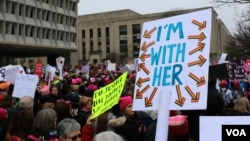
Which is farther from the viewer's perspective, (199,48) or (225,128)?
(199,48)

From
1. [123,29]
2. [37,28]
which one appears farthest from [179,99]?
[123,29]

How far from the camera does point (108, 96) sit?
4.66 m

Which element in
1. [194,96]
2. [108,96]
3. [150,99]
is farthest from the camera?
[108,96]

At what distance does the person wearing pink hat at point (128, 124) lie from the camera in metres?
5.00

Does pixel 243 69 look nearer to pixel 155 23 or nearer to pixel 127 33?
pixel 155 23

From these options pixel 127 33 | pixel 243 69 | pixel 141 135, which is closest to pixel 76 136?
pixel 141 135

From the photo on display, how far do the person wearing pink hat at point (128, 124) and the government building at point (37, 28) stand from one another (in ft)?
173

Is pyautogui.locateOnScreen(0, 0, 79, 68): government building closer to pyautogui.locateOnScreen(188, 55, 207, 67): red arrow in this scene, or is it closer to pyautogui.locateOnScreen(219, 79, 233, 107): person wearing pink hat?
pyautogui.locateOnScreen(219, 79, 233, 107): person wearing pink hat

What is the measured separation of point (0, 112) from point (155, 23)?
2698mm

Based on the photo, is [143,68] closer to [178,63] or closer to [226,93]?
[178,63]

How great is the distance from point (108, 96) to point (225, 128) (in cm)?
241

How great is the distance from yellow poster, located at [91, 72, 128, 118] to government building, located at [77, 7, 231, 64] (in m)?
99.1

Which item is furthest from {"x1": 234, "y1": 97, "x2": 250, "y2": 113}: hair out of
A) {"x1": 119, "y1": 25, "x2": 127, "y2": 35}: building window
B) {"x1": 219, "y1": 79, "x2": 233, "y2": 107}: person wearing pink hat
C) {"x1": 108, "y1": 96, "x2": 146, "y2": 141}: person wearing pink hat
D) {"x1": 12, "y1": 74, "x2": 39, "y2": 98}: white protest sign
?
{"x1": 119, "y1": 25, "x2": 127, "y2": 35}: building window

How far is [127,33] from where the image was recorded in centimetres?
11206
